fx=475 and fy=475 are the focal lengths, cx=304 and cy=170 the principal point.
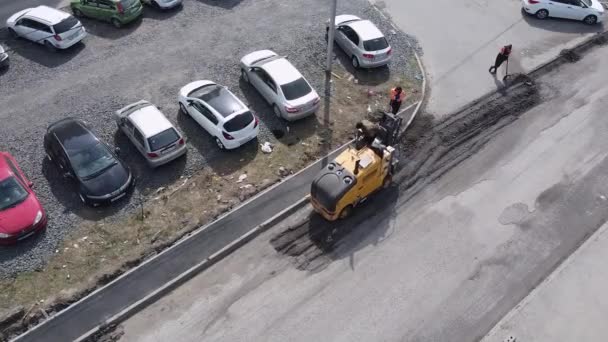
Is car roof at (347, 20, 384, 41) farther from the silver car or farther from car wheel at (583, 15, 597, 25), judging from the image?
car wheel at (583, 15, 597, 25)

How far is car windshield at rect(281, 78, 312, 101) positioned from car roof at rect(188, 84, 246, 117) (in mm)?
1875

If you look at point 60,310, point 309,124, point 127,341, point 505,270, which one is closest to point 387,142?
point 309,124

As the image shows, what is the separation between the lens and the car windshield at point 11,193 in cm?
1432

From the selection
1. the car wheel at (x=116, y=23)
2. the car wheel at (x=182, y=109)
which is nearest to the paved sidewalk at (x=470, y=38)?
the car wheel at (x=182, y=109)

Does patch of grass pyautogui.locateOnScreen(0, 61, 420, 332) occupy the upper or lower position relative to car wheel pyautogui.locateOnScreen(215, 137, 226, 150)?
lower

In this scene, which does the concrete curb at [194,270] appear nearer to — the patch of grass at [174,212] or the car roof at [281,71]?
the patch of grass at [174,212]

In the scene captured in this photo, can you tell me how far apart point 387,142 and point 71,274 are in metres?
10.6

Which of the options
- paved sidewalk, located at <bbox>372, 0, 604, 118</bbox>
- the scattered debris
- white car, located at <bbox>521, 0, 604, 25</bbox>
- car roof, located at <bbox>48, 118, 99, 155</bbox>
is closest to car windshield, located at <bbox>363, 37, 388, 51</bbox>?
paved sidewalk, located at <bbox>372, 0, 604, 118</bbox>

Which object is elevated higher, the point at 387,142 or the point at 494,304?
the point at 387,142

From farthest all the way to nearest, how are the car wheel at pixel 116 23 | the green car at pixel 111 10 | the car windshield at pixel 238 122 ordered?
the car wheel at pixel 116 23 < the green car at pixel 111 10 < the car windshield at pixel 238 122

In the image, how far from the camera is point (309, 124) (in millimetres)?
18594

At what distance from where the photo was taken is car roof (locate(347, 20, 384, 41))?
20.7m

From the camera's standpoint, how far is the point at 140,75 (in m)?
20.0

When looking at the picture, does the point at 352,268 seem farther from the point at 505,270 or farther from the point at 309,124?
the point at 309,124
